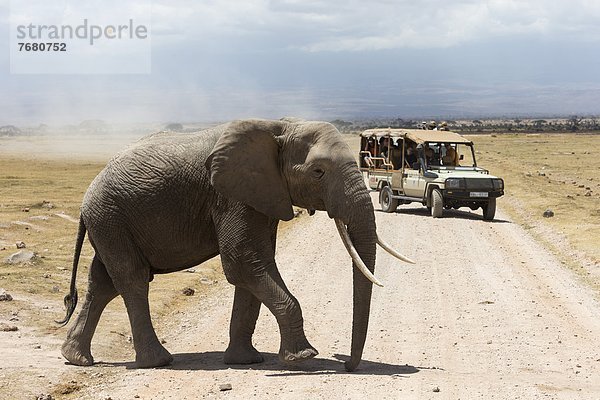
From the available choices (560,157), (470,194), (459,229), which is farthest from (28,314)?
(560,157)

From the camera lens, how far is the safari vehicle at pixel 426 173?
80.5ft

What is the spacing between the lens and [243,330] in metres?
10.2

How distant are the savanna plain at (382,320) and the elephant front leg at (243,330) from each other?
0.18m

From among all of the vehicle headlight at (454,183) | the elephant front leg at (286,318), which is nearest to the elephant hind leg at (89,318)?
the elephant front leg at (286,318)

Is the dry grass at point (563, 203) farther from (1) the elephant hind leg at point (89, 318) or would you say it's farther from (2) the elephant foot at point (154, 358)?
(1) the elephant hind leg at point (89, 318)

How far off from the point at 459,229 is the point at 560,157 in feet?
135

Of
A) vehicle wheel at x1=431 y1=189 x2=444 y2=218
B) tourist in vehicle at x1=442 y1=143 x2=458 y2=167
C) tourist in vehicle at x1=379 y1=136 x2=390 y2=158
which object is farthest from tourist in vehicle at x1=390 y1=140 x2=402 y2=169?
vehicle wheel at x1=431 y1=189 x2=444 y2=218

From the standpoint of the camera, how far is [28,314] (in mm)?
12516

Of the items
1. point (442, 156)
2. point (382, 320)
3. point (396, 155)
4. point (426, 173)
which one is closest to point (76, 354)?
point (382, 320)

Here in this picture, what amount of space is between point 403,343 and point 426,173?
14.6 metres

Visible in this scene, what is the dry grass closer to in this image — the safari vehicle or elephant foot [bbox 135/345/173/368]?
the safari vehicle

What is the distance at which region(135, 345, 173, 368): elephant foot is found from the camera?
998cm

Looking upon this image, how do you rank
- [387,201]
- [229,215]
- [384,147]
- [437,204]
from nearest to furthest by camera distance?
1. [229,215]
2. [437,204]
3. [387,201]
4. [384,147]

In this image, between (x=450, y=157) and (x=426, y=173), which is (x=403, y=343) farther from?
(x=450, y=157)
